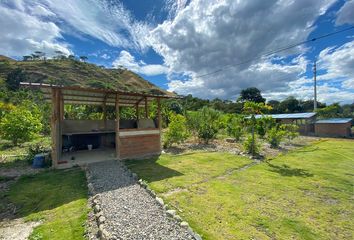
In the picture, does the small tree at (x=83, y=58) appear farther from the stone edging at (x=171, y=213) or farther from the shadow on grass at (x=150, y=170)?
the stone edging at (x=171, y=213)

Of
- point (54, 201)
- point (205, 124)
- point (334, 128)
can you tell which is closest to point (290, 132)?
point (205, 124)

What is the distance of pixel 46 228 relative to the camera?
356cm

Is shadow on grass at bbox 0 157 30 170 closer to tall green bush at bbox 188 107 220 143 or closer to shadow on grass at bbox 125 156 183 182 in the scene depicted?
shadow on grass at bbox 125 156 183 182

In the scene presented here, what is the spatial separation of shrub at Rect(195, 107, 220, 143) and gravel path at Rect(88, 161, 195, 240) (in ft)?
30.4

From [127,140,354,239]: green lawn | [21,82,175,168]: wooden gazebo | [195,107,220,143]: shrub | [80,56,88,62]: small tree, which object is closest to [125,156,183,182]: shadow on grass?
[127,140,354,239]: green lawn

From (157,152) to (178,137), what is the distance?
2402mm

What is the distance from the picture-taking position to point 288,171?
26.4 feet

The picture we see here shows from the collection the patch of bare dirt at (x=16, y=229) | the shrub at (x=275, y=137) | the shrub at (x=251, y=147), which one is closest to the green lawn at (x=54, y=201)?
the patch of bare dirt at (x=16, y=229)

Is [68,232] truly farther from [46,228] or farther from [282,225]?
[282,225]

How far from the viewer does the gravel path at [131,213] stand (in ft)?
10.7

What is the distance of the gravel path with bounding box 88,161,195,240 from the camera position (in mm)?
3271

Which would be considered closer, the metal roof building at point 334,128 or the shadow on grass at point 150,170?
the shadow on grass at point 150,170

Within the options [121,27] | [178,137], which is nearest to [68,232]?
[178,137]

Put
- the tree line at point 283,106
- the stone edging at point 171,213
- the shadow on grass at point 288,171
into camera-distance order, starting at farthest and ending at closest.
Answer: the tree line at point 283,106 → the shadow on grass at point 288,171 → the stone edging at point 171,213
